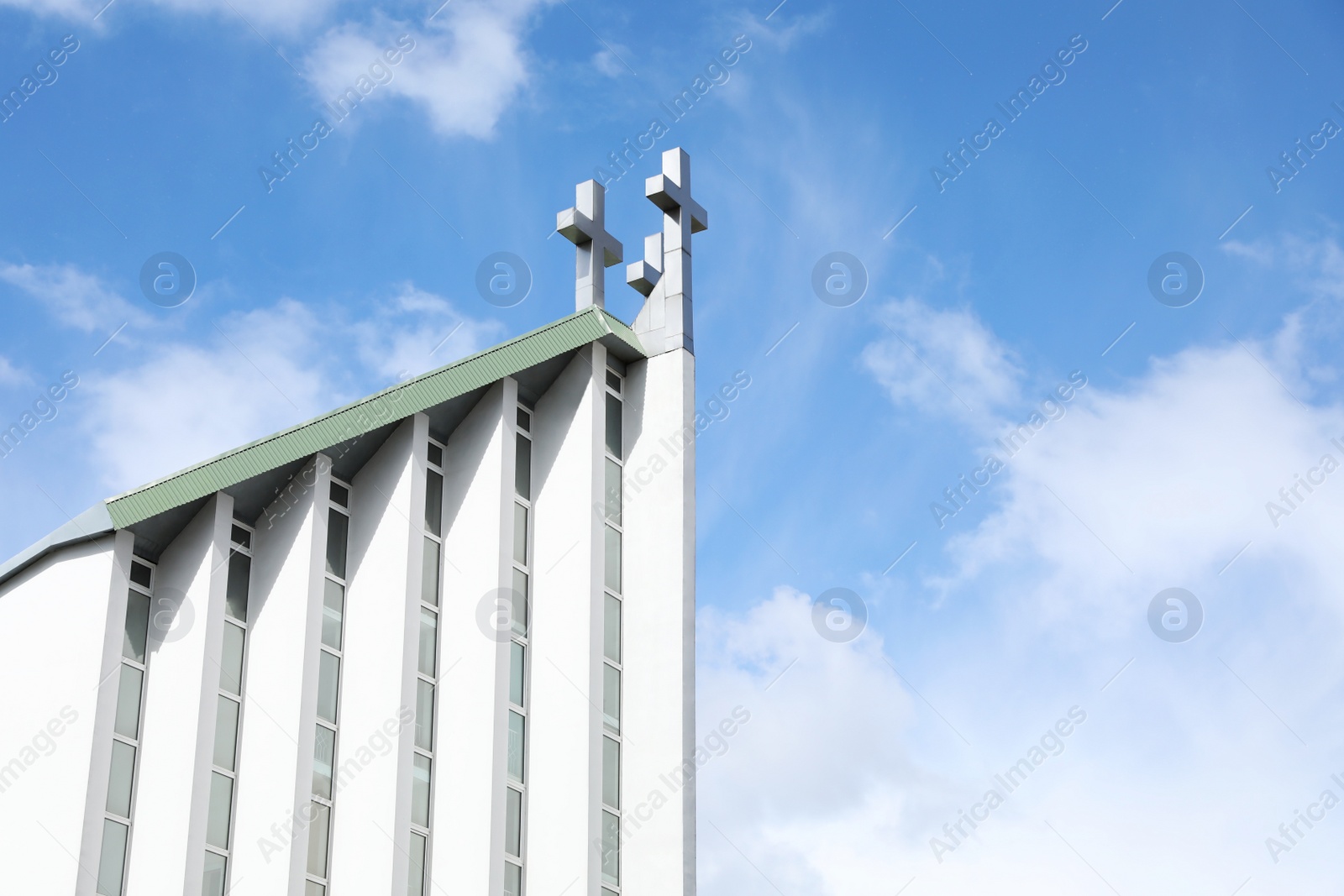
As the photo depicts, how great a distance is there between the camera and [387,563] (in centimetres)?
2512

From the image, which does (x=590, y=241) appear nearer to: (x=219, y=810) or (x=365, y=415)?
(x=365, y=415)

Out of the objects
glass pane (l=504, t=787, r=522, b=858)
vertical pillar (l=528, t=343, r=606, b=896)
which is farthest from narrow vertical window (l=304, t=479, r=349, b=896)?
vertical pillar (l=528, t=343, r=606, b=896)

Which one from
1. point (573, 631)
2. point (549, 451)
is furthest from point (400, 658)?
point (549, 451)

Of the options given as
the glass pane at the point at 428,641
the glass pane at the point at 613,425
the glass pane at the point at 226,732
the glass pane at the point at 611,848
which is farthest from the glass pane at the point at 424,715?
the glass pane at the point at 613,425

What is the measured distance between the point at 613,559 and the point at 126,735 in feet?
29.1

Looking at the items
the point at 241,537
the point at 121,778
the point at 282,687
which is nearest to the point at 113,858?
the point at 121,778

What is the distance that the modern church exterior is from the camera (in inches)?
874

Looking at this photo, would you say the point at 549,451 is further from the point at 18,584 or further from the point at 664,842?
the point at 18,584

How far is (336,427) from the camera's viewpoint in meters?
24.8

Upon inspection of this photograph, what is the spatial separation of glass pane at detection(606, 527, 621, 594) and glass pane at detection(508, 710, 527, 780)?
10.0ft

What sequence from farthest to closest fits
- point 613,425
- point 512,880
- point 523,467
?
point 613,425 < point 523,467 < point 512,880

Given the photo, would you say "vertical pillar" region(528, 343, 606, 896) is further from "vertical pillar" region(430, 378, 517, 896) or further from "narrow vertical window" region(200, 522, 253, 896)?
"narrow vertical window" region(200, 522, 253, 896)

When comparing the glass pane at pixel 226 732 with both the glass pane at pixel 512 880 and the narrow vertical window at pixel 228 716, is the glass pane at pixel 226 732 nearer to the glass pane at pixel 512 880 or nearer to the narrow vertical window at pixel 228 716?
the narrow vertical window at pixel 228 716

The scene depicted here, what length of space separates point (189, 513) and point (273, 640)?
2.30 metres
